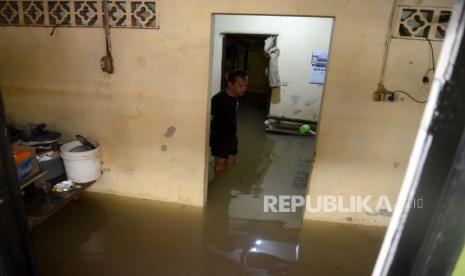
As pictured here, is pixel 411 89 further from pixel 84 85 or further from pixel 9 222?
pixel 84 85

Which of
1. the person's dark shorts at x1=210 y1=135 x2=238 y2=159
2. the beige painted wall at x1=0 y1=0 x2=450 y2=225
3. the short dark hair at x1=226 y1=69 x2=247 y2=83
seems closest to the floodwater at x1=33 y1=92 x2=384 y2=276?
the beige painted wall at x1=0 y1=0 x2=450 y2=225

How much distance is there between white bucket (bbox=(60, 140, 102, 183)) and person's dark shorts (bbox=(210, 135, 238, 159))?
4.29ft

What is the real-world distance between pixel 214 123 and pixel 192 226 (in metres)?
1.27

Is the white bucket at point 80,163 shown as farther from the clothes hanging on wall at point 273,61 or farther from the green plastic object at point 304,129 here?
the green plastic object at point 304,129

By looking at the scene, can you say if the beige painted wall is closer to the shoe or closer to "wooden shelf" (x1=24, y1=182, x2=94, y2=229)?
the shoe

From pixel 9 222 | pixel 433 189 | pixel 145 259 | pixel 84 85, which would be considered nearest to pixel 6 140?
pixel 9 222

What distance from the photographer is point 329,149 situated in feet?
8.09

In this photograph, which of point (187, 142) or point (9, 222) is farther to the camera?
point (187, 142)

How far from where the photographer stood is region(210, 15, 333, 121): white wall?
16.0 feet

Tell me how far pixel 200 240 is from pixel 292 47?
3.83 meters

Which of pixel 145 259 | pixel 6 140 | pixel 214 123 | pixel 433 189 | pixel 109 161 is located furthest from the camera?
pixel 214 123

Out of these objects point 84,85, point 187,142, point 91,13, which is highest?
point 91,13

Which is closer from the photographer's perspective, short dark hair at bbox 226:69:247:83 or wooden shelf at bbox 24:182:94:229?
wooden shelf at bbox 24:182:94:229

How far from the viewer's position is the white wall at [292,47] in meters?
4.88
